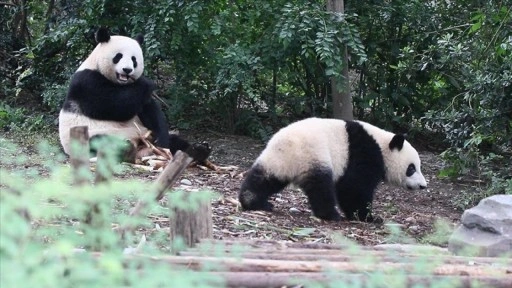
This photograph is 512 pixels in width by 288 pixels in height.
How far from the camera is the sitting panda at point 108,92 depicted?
809 cm

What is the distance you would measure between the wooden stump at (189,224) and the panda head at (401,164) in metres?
3.36

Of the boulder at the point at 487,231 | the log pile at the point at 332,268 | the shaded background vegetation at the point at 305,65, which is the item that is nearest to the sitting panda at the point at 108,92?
the shaded background vegetation at the point at 305,65

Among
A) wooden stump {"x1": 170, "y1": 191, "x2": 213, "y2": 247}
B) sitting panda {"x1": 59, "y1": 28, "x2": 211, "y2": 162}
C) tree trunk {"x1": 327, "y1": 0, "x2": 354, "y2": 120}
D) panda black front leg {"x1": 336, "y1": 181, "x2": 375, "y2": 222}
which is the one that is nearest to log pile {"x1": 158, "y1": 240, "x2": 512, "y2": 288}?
wooden stump {"x1": 170, "y1": 191, "x2": 213, "y2": 247}

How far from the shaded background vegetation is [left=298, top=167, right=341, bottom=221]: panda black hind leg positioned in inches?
86.0

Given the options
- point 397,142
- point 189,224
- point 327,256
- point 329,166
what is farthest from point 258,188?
point 327,256

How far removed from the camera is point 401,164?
709 centimetres

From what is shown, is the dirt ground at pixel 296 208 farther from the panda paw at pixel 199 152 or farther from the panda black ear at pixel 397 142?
the panda black ear at pixel 397 142

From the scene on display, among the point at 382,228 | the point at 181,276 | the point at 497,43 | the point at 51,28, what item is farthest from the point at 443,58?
the point at 181,276

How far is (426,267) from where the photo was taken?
2896mm

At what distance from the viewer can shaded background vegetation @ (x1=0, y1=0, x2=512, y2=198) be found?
833 cm

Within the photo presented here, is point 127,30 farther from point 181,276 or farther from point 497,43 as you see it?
point 181,276

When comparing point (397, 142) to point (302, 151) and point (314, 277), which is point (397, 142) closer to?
point (302, 151)

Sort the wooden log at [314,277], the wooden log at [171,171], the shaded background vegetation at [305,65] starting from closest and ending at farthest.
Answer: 1. the wooden log at [314,277]
2. the wooden log at [171,171]
3. the shaded background vegetation at [305,65]

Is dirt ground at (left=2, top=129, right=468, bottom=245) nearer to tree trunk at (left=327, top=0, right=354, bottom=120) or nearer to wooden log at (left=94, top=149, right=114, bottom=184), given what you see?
tree trunk at (left=327, top=0, right=354, bottom=120)
